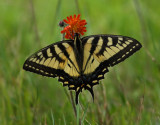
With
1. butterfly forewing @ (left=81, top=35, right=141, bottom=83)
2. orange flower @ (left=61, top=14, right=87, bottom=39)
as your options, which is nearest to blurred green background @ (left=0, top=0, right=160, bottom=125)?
butterfly forewing @ (left=81, top=35, right=141, bottom=83)

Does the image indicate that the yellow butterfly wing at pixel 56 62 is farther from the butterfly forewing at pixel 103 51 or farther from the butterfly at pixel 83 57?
the butterfly forewing at pixel 103 51

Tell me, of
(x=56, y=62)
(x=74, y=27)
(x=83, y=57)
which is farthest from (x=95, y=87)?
(x=74, y=27)

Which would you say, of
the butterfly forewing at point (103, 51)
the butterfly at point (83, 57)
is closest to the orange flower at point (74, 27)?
the butterfly at point (83, 57)

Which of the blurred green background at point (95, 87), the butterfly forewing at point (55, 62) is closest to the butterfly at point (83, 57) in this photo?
the butterfly forewing at point (55, 62)

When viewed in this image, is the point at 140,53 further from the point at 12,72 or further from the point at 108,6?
the point at 12,72

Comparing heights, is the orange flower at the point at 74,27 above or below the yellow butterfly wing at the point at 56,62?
above

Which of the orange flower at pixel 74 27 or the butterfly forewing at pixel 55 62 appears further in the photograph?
the butterfly forewing at pixel 55 62

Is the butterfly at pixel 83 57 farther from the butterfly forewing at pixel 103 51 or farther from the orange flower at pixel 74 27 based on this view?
the orange flower at pixel 74 27
